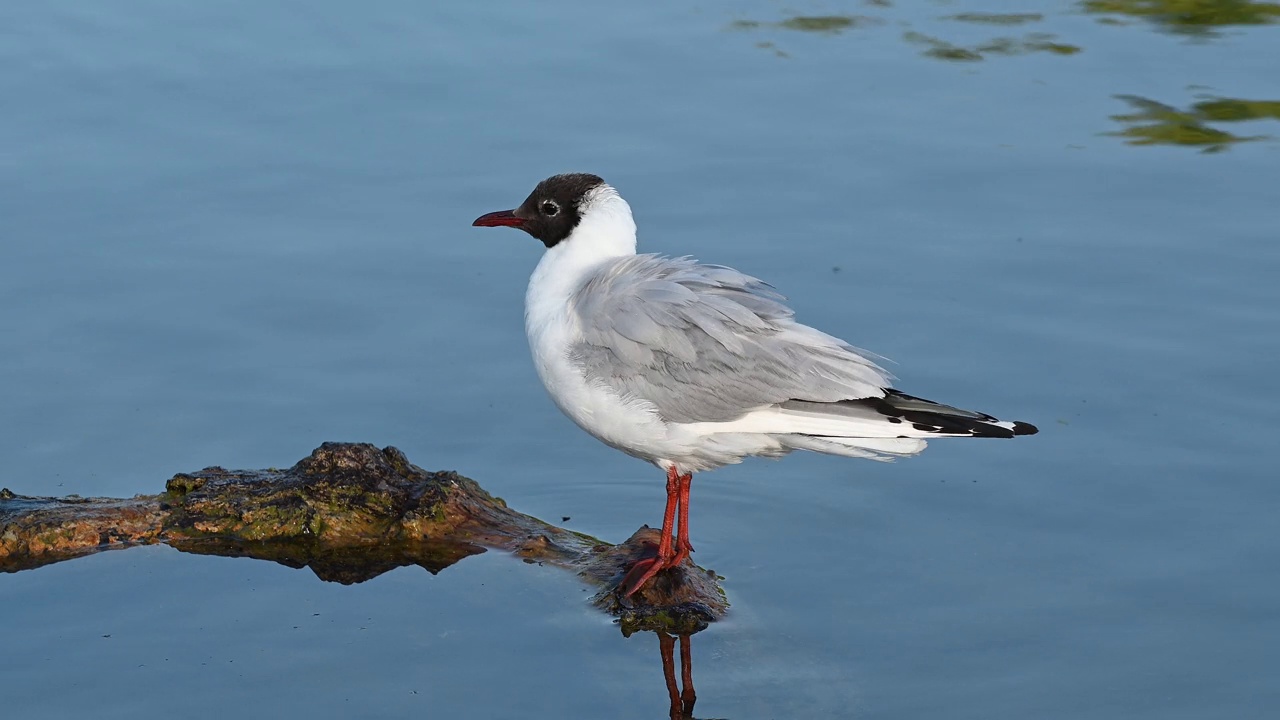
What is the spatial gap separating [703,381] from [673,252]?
3011 mm

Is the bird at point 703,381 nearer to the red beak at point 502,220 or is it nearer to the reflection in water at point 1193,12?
the red beak at point 502,220

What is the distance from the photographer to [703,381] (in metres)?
6.54

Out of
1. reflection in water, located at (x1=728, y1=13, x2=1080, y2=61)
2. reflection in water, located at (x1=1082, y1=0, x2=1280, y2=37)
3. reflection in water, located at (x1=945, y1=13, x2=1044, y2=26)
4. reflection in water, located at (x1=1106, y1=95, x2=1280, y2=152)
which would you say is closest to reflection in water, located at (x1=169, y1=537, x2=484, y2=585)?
reflection in water, located at (x1=1106, y1=95, x2=1280, y2=152)

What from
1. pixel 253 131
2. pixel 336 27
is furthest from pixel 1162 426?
pixel 336 27

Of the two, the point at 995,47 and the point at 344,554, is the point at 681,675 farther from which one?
the point at 995,47

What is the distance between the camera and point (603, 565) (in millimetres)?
6707

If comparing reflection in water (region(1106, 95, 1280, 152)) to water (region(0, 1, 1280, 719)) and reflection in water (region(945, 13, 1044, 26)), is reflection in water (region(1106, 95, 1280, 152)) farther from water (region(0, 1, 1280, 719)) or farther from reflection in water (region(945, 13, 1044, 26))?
reflection in water (region(945, 13, 1044, 26))

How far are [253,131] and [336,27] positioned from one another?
1791 millimetres

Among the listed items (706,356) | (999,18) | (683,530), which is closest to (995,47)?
(999,18)

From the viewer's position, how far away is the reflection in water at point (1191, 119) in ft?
36.2

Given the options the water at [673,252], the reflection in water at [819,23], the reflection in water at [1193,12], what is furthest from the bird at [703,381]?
the reflection in water at [1193,12]

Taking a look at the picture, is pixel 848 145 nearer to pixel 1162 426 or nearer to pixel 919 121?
pixel 919 121

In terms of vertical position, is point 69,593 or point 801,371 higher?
point 801,371

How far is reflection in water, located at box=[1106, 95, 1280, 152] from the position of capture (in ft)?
36.2
